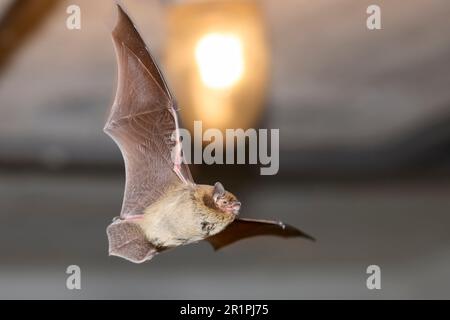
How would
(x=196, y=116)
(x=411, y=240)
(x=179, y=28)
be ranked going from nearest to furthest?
(x=196, y=116) → (x=179, y=28) → (x=411, y=240)

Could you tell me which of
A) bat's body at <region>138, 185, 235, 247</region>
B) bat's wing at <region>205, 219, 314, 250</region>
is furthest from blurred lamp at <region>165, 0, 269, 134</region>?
bat's body at <region>138, 185, 235, 247</region>

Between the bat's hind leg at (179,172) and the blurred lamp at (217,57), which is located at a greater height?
the blurred lamp at (217,57)

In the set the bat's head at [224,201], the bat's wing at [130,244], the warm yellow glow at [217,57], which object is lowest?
the bat's wing at [130,244]

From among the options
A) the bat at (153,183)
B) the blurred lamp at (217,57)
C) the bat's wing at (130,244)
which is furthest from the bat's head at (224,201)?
the blurred lamp at (217,57)

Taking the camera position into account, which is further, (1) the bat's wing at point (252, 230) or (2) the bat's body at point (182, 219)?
(1) the bat's wing at point (252, 230)

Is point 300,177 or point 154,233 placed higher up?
point 300,177

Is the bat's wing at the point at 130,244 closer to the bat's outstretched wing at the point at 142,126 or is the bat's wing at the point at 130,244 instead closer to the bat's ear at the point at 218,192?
the bat's outstretched wing at the point at 142,126

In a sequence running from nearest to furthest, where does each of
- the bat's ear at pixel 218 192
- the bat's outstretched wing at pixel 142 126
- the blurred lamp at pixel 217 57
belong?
the bat's ear at pixel 218 192 → the bat's outstretched wing at pixel 142 126 → the blurred lamp at pixel 217 57
